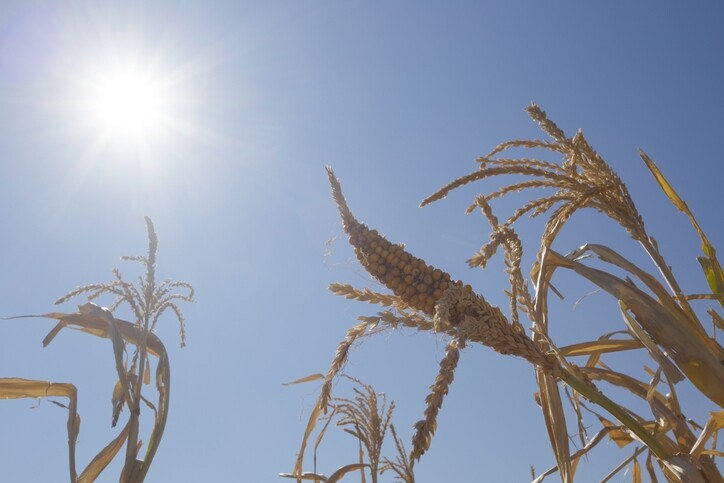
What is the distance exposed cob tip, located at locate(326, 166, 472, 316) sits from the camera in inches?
75.9

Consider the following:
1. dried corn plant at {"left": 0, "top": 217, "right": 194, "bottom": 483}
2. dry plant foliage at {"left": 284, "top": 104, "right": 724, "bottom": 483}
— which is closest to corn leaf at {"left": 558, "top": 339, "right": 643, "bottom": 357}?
dry plant foliage at {"left": 284, "top": 104, "right": 724, "bottom": 483}

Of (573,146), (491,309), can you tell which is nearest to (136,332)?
(491,309)

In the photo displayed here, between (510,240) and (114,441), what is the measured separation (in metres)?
1.89

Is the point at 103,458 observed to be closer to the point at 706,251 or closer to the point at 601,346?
the point at 601,346

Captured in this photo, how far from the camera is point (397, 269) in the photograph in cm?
202

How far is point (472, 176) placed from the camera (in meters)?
2.12

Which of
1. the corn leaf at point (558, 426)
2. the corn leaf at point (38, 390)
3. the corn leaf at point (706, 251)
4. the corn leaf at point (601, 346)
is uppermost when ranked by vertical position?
the corn leaf at point (38, 390)

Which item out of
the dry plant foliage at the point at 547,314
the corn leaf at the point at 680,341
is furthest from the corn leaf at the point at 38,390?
the corn leaf at the point at 680,341

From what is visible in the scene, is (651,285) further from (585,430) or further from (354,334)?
(354,334)

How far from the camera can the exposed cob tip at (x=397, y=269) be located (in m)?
1.93

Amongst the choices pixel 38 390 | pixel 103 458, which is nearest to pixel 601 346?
pixel 103 458

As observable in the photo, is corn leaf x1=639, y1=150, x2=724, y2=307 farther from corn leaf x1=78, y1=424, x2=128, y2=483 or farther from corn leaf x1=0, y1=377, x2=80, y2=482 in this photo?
corn leaf x1=0, y1=377, x2=80, y2=482

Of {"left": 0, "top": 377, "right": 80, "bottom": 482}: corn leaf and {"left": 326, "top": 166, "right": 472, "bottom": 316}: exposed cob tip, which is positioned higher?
{"left": 0, "top": 377, "right": 80, "bottom": 482}: corn leaf

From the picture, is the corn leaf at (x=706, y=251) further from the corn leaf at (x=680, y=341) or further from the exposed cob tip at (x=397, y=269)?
the exposed cob tip at (x=397, y=269)
